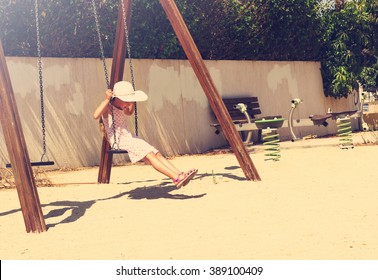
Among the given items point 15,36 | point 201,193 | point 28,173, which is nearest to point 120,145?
point 201,193

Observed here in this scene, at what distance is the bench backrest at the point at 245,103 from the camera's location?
14.6m

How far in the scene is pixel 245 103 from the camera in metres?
15.0

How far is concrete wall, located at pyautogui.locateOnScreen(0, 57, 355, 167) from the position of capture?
11.2m

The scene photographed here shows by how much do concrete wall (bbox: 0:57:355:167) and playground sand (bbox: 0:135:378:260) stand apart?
216cm

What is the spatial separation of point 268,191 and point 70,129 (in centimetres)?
560

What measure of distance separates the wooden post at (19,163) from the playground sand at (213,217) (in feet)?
0.52

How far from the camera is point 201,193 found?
7.23 meters

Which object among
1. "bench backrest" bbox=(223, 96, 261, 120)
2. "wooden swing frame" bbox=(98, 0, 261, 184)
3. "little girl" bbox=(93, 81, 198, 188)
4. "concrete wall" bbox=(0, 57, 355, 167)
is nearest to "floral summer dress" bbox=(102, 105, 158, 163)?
"little girl" bbox=(93, 81, 198, 188)

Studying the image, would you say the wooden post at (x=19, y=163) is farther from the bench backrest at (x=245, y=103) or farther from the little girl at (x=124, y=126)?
the bench backrest at (x=245, y=103)

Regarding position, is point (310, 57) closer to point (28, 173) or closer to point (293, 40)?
point (293, 40)

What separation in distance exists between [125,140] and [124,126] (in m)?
0.25

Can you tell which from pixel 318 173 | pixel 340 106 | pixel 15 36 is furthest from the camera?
pixel 340 106

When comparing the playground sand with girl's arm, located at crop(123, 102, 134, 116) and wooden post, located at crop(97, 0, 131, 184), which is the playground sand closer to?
wooden post, located at crop(97, 0, 131, 184)

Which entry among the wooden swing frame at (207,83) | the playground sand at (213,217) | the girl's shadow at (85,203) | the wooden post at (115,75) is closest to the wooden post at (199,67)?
the wooden swing frame at (207,83)
